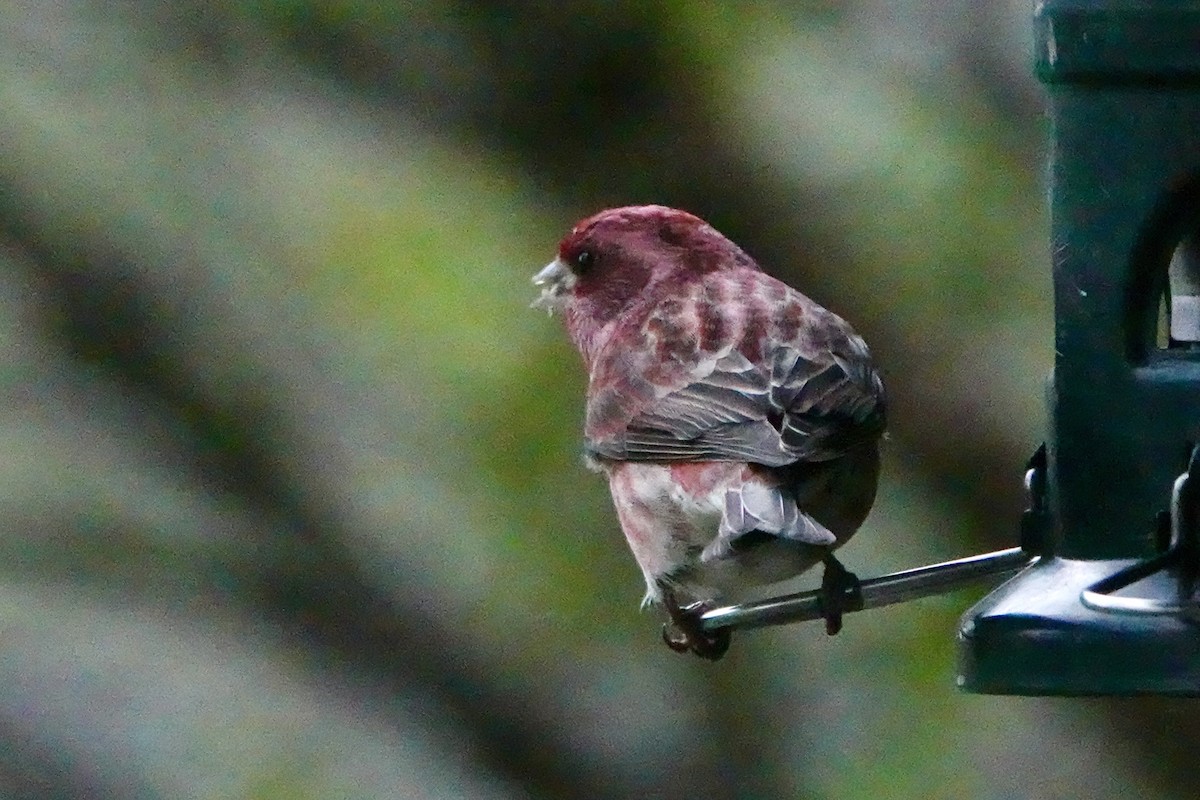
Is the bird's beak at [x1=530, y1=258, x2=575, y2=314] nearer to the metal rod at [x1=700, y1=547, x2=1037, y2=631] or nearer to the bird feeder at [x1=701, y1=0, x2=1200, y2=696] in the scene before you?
the metal rod at [x1=700, y1=547, x2=1037, y2=631]

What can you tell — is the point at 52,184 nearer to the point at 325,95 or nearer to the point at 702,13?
the point at 325,95

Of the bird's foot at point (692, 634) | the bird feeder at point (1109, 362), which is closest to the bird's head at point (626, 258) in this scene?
the bird's foot at point (692, 634)

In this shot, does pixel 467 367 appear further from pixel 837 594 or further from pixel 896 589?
pixel 896 589

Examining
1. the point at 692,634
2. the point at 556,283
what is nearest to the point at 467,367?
the point at 556,283

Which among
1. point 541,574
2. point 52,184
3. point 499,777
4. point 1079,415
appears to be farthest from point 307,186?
point 1079,415

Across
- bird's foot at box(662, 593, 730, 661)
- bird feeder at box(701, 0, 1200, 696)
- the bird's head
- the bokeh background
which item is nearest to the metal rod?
bird feeder at box(701, 0, 1200, 696)

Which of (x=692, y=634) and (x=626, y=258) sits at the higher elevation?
(x=626, y=258)
